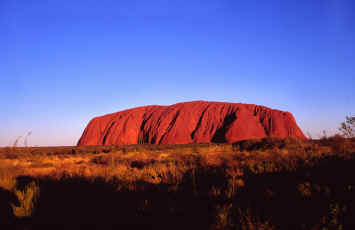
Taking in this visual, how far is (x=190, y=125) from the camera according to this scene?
49062 millimetres

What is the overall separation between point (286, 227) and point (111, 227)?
2.29 metres

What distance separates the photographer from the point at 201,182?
14.6 feet

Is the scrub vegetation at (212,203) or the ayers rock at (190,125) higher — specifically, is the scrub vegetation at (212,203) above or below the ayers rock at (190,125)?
below

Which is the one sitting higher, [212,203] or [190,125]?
[190,125]

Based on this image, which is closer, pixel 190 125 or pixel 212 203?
pixel 212 203

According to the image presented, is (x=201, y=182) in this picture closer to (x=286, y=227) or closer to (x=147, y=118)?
(x=286, y=227)

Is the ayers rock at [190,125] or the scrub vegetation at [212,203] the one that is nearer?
the scrub vegetation at [212,203]

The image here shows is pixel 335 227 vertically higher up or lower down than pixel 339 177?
lower down

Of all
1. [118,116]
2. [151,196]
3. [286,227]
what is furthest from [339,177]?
[118,116]

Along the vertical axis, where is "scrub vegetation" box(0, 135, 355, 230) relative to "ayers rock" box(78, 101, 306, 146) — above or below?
below

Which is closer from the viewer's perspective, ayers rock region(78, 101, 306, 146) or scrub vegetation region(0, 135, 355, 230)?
scrub vegetation region(0, 135, 355, 230)

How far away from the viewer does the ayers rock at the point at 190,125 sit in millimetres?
44625

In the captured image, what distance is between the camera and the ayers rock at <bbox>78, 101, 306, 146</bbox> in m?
44.6

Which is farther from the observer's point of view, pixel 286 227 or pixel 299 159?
pixel 299 159
